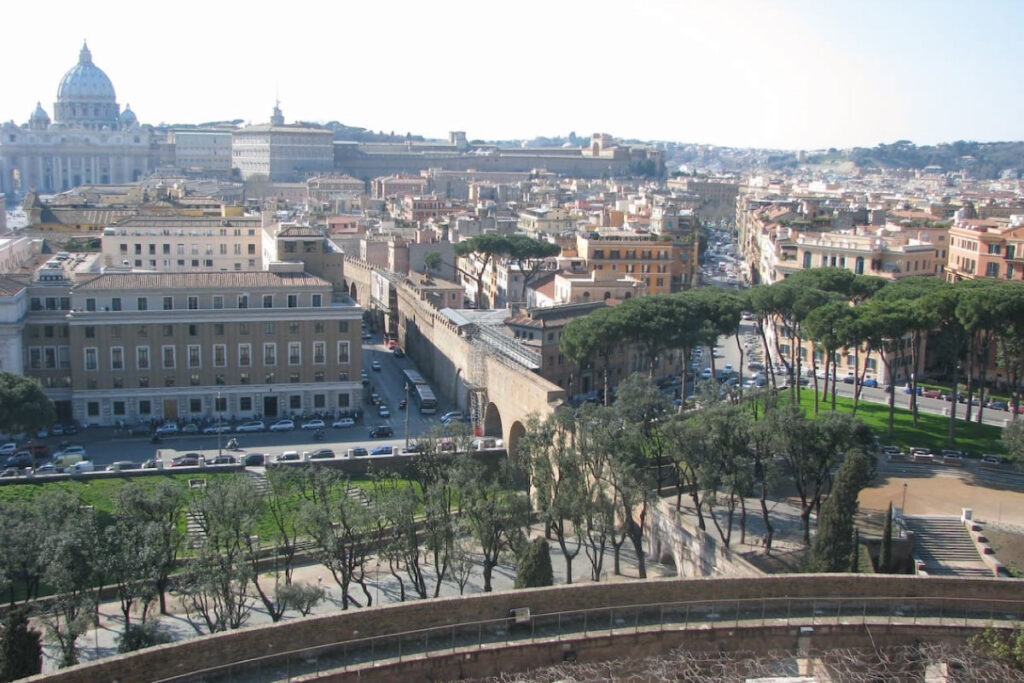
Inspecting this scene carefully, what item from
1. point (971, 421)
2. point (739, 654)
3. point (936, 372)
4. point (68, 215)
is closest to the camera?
point (739, 654)

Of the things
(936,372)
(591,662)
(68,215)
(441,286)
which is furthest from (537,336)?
(68,215)

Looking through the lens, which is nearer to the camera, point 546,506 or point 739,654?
point 739,654

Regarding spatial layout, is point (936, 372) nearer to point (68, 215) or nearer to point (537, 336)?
point (537, 336)

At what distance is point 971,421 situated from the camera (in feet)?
103

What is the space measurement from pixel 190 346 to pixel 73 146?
11695 cm

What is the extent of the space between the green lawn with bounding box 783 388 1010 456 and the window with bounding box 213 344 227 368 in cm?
1802

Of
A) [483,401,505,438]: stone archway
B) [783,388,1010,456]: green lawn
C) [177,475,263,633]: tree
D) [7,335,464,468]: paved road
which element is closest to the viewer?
[177,475,263,633]: tree

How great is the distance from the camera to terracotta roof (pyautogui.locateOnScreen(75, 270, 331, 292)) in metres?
33.5

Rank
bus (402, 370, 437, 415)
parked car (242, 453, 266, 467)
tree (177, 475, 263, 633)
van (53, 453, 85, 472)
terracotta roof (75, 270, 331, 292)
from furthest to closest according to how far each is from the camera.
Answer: bus (402, 370, 437, 415) → terracotta roof (75, 270, 331, 292) → parked car (242, 453, 266, 467) → van (53, 453, 85, 472) → tree (177, 475, 263, 633)

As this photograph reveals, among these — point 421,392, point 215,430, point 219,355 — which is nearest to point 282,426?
point 215,430

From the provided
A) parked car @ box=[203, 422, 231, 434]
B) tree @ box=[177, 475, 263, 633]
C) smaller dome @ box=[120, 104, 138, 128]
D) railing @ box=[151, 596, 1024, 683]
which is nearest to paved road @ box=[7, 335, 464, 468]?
parked car @ box=[203, 422, 231, 434]

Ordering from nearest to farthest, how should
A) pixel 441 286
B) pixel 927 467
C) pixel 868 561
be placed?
1. pixel 868 561
2. pixel 927 467
3. pixel 441 286

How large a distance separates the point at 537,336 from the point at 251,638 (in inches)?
938

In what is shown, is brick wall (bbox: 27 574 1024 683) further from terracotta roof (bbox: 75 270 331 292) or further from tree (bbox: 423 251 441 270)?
tree (bbox: 423 251 441 270)
